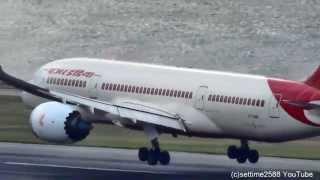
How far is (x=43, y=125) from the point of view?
53.9 metres

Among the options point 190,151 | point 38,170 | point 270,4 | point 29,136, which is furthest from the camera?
point 270,4

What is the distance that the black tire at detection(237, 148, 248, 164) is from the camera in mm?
57094

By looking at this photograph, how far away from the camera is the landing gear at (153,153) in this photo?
5588 cm

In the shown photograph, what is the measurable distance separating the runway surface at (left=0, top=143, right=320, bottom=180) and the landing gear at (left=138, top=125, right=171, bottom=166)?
0.96 feet

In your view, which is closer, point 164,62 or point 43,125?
point 43,125

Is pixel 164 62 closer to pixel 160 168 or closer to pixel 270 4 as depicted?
pixel 270 4

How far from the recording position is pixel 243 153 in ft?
188

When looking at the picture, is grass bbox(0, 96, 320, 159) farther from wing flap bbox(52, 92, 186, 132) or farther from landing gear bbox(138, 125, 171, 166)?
landing gear bbox(138, 125, 171, 166)

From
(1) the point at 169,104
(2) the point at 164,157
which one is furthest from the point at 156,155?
(1) the point at 169,104

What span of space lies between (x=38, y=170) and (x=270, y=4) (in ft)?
314

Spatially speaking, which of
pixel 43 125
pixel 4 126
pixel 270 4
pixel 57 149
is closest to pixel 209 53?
pixel 270 4

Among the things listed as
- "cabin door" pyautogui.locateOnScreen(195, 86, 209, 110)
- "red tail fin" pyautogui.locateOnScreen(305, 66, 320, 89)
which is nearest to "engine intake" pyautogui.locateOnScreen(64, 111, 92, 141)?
"cabin door" pyautogui.locateOnScreen(195, 86, 209, 110)

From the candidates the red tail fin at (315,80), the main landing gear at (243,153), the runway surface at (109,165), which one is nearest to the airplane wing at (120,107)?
the runway surface at (109,165)

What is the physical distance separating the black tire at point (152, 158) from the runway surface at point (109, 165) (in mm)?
265
